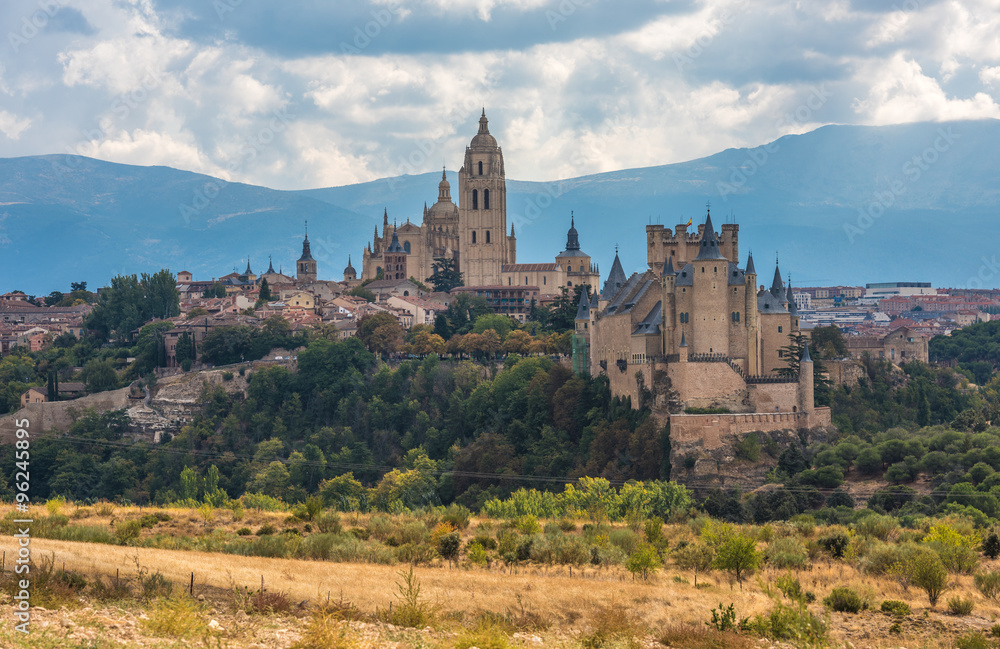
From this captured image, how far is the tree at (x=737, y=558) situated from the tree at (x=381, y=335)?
63815 millimetres

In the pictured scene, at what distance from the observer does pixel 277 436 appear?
78625mm

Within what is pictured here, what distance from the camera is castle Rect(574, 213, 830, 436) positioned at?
53562mm

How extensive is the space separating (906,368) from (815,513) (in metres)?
30.4

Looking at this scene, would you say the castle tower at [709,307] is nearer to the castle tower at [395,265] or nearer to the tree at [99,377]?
the tree at [99,377]

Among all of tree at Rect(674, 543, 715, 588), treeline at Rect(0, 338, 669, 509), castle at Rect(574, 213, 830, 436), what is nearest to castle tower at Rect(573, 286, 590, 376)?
treeline at Rect(0, 338, 669, 509)

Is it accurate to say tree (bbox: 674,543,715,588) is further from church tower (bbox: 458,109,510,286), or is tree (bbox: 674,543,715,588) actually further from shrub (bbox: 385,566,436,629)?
church tower (bbox: 458,109,510,286)

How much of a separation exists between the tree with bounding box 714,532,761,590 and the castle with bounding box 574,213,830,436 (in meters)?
24.5

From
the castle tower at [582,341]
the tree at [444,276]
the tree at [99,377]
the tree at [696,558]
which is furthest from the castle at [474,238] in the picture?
the tree at [696,558]

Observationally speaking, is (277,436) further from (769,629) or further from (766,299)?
(769,629)

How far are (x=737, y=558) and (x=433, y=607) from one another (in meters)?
8.79

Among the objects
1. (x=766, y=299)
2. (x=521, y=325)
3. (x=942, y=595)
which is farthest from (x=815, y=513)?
(x=521, y=325)

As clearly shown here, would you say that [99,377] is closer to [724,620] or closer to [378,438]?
[378,438]

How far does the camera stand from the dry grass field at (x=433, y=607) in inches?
773

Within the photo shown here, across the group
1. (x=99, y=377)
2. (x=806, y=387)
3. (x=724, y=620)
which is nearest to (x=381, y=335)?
Answer: (x=99, y=377)
